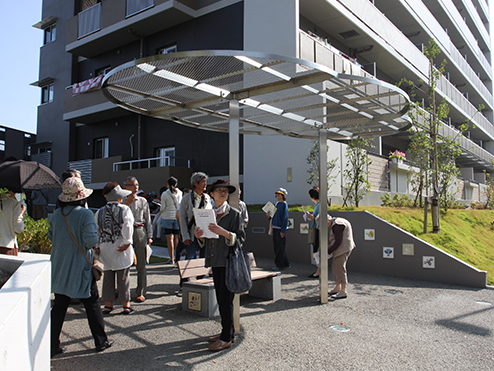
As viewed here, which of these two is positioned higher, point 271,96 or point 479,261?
point 271,96

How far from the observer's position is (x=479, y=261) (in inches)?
379

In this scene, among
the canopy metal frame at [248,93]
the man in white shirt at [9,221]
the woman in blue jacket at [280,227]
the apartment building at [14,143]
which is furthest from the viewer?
the apartment building at [14,143]

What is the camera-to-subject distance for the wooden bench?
5.88m

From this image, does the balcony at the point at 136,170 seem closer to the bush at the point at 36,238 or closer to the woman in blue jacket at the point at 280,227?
the woman in blue jacket at the point at 280,227

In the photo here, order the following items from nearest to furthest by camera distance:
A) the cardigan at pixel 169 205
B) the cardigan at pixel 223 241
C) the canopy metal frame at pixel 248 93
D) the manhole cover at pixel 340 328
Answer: the cardigan at pixel 223 241 → the canopy metal frame at pixel 248 93 → the manhole cover at pixel 340 328 → the cardigan at pixel 169 205

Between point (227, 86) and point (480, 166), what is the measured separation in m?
42.3

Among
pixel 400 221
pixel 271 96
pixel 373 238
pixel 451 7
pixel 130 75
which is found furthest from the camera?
pixel 451 7

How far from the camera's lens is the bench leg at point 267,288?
6883mm

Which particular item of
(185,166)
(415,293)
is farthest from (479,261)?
(185,166)

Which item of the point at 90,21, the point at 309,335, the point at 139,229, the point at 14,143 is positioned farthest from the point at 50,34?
the point at 309,335

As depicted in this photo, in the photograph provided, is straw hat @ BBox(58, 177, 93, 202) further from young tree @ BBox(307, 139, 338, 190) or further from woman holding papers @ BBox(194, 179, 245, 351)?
young tree @ BBox(307, 139, 338, 190)

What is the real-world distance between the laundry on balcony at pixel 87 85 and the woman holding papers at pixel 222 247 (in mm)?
17244

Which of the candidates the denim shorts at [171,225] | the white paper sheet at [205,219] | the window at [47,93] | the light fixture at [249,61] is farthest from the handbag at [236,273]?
the window at [47,93]

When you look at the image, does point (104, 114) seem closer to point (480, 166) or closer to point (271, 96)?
point (271, 96)
